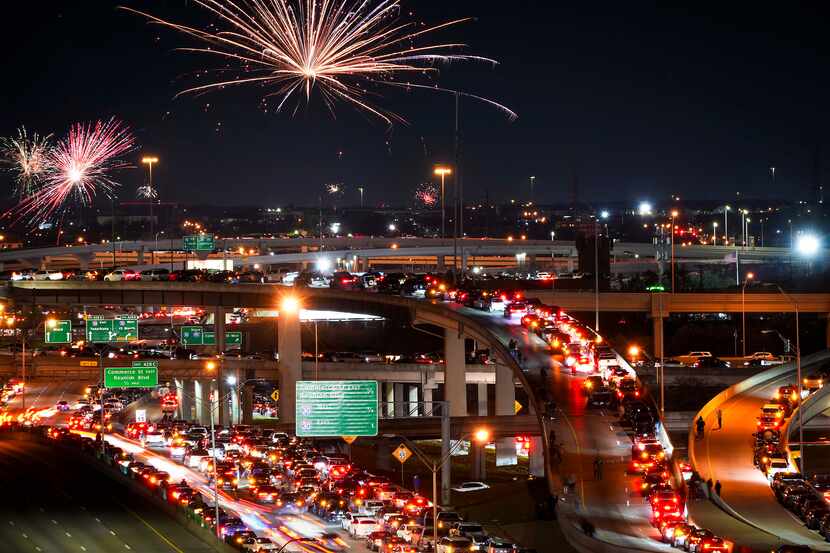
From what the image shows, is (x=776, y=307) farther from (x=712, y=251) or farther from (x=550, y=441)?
(x=712, y=251)

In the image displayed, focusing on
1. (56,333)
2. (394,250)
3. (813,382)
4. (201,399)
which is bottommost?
(201,399)

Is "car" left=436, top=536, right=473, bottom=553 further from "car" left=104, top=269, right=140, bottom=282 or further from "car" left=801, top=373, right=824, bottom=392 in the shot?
"car" left=104, top=269, right=140, bottom=282

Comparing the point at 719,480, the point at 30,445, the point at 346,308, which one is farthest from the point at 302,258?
the point at 719,480

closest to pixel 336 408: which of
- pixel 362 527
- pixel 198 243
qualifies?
pixel 362 527

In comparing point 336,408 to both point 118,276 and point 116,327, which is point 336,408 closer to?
point 116,327

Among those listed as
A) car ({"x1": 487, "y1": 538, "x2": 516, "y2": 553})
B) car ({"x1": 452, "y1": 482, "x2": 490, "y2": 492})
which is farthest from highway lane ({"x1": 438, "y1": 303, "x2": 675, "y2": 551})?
car ({"x1": 452, "y1": 482, "x2": 490, "y2": 492})

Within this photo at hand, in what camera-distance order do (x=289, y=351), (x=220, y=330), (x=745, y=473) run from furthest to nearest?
(x=220, y=330) < (x=289, y=351) < (x=745, y=473)

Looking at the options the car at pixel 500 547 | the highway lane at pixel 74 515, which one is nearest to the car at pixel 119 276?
the highway lane at pixel 74 515
